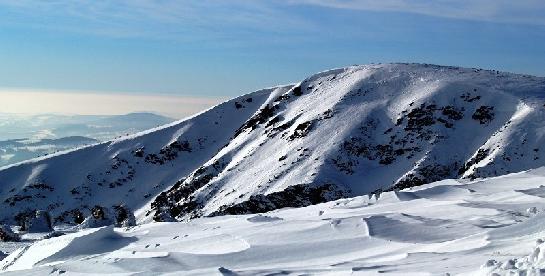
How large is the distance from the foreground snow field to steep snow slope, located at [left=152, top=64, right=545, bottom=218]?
3656 cm

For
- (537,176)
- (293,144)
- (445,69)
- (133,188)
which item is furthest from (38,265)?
(445,69)

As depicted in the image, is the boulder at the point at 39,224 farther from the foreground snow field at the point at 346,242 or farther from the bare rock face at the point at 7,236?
the foreground snow field at the point at 346,242

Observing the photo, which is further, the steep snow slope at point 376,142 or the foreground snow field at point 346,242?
the steep snow slope at point 376,142

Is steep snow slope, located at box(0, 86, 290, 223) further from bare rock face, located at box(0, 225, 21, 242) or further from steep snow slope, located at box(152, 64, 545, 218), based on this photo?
bare rock face, located at box(0, 225, 21, 242)

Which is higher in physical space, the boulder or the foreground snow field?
the foreground snow field

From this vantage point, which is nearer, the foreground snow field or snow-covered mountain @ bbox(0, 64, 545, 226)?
the foreground snow field

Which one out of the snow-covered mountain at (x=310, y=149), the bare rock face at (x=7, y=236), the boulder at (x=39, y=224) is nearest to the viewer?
the bare rock face at (x=7, y=236)

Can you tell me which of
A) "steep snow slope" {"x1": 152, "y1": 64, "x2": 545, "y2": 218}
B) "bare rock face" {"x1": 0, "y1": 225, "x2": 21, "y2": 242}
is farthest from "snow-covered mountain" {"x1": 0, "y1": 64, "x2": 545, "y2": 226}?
"bare rock face" {"x1": 0, "y1": 225, "x2": 21, "y2": 242}

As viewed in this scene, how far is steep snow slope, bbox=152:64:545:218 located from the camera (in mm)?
54188

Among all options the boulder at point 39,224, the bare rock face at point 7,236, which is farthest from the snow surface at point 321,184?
the boulder at point 39,224

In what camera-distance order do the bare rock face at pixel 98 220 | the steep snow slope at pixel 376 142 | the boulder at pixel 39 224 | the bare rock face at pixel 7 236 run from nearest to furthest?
the bare rock face at pixel 7 236 < the bare rock face at pixel 98 220 < the boulder at pixel 39 224 < the steep snow slope at pixel 376 142

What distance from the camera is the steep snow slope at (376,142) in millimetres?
54188

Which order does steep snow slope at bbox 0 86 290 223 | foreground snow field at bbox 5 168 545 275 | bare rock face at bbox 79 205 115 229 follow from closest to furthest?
foreground snow field at bbox 5 168 545 275
bare rock face at bbox 79 205 115 229
steep snow slope at bbox 0 86 290 223

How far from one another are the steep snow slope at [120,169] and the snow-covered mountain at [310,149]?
23 cm
